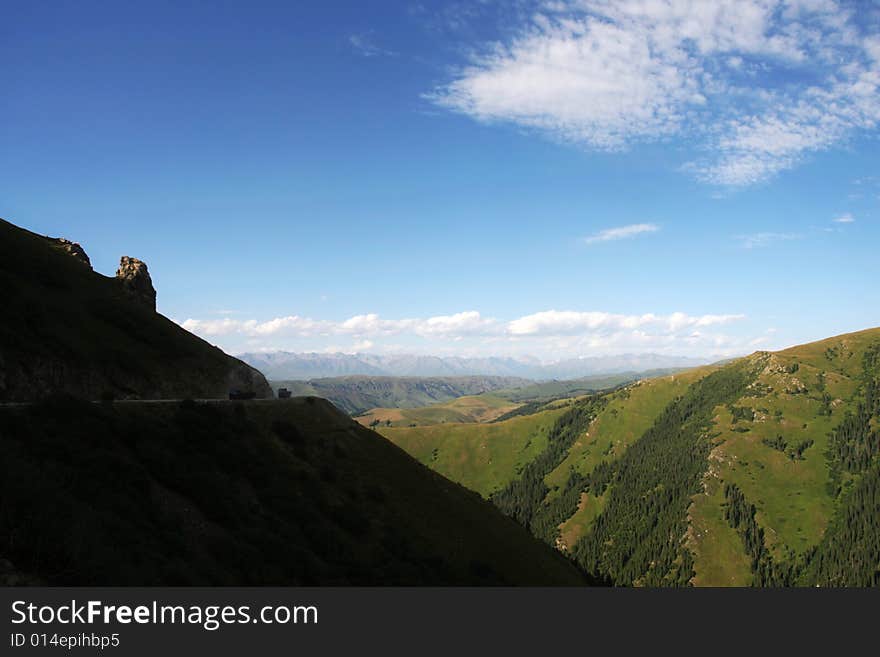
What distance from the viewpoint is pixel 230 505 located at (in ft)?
103

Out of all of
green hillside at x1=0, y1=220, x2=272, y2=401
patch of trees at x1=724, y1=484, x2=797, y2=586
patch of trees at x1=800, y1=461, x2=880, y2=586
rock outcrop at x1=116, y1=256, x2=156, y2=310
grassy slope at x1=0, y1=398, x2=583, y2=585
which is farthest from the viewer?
patch of trees at x1=724, y1=484, x2=797, y2=586

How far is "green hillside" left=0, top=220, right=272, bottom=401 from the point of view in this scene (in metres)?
51.0

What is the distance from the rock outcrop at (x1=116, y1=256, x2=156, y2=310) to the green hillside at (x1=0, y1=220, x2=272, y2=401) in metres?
8.39

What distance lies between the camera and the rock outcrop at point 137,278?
324 ft

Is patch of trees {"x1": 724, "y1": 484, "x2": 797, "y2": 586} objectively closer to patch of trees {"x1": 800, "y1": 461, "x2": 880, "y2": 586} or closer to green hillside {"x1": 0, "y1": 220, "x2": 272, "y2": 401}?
patch of trees {"x1": 800, "y1": 461, "x2": 880, "y2": 586}

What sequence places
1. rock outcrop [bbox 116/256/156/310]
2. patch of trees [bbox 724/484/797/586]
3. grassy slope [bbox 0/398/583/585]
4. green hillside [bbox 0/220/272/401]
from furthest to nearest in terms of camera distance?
patch of trees [bbox 724/484/797/586], rock outcrop [bbox 116/256/156/310], green hillside [bbox 0/220/272/401], grassy slope [bbox 0/398/583/585]

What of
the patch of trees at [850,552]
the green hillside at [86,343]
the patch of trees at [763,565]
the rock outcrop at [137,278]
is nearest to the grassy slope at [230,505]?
the green hillside at [86,343]

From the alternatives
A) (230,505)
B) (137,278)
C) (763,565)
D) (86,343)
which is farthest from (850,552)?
(137,278)

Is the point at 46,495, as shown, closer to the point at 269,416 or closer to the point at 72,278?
the point at 269,416

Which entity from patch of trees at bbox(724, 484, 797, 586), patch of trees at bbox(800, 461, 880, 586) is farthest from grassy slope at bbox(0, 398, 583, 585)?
patch of trees at bbox(800, 461, 880, 586)

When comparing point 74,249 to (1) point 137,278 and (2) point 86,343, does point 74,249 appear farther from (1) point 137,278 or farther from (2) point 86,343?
(2) point 86,343

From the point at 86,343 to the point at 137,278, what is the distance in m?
46.8
